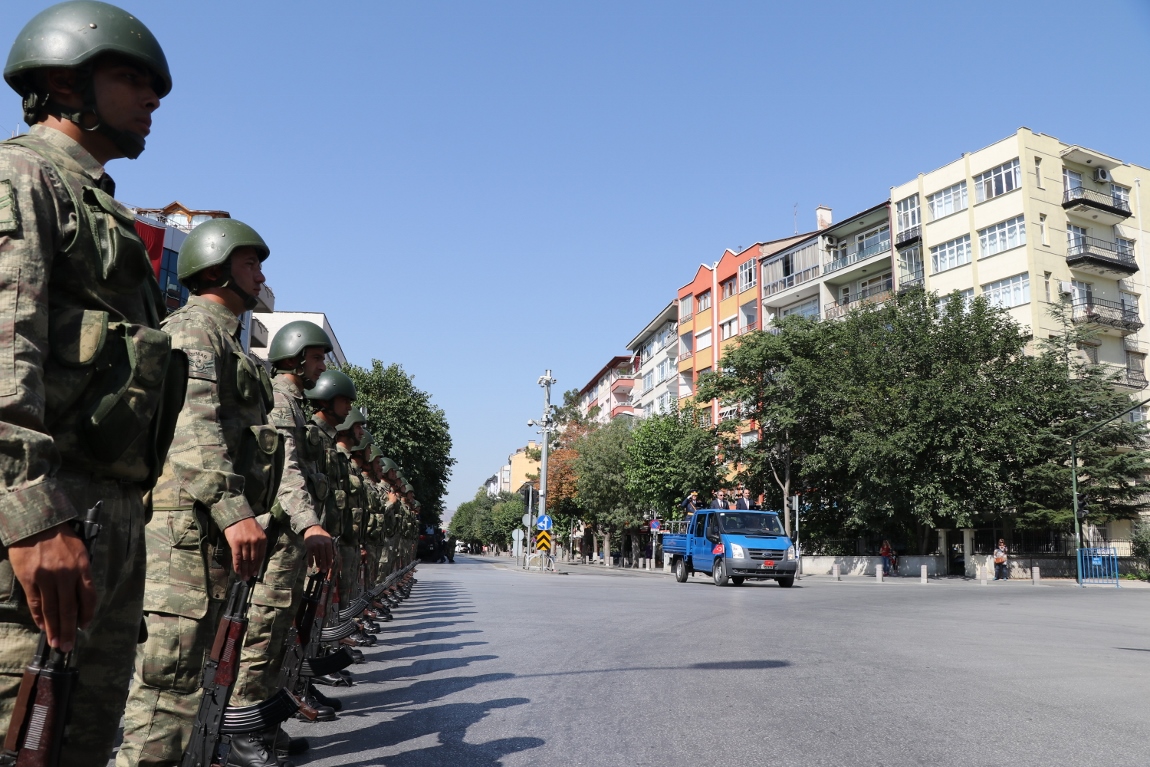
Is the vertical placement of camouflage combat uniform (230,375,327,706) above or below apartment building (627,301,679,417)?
below

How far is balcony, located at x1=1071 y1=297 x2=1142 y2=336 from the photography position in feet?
148

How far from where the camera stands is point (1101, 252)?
153 ft

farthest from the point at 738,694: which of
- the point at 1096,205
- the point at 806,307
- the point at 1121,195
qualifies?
the point at 806,307

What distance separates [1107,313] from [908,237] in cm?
1004

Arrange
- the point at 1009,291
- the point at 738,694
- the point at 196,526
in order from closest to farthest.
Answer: the point at 196,526 < the point at 738,694 < the point at 1009,291

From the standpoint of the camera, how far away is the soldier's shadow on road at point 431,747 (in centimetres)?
485

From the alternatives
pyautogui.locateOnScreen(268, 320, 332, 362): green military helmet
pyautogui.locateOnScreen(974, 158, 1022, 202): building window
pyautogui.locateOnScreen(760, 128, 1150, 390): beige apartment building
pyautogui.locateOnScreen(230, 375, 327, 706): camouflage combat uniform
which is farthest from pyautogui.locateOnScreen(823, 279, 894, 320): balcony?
pyautogui.locateOnScreen(230, 375, 327, 706): camouflage combat uniform

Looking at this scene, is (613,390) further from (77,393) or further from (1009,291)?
(77,393)

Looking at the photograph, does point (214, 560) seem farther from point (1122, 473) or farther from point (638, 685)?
point (1122, 473)

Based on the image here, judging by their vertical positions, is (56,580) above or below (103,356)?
below

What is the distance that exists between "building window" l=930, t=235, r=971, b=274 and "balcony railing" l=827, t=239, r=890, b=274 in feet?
9.36

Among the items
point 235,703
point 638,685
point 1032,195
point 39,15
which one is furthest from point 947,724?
point 1032,195

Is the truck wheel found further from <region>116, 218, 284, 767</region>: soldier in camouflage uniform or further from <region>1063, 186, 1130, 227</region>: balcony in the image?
<region>1063, 186, 1130, 227</region>: balcony

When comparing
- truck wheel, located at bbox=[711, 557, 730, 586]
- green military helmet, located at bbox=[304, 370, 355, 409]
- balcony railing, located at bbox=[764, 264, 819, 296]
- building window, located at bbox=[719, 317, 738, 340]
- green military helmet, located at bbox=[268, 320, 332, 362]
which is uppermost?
balcony railing, located at bbox=[764, 264, 819, 296]
